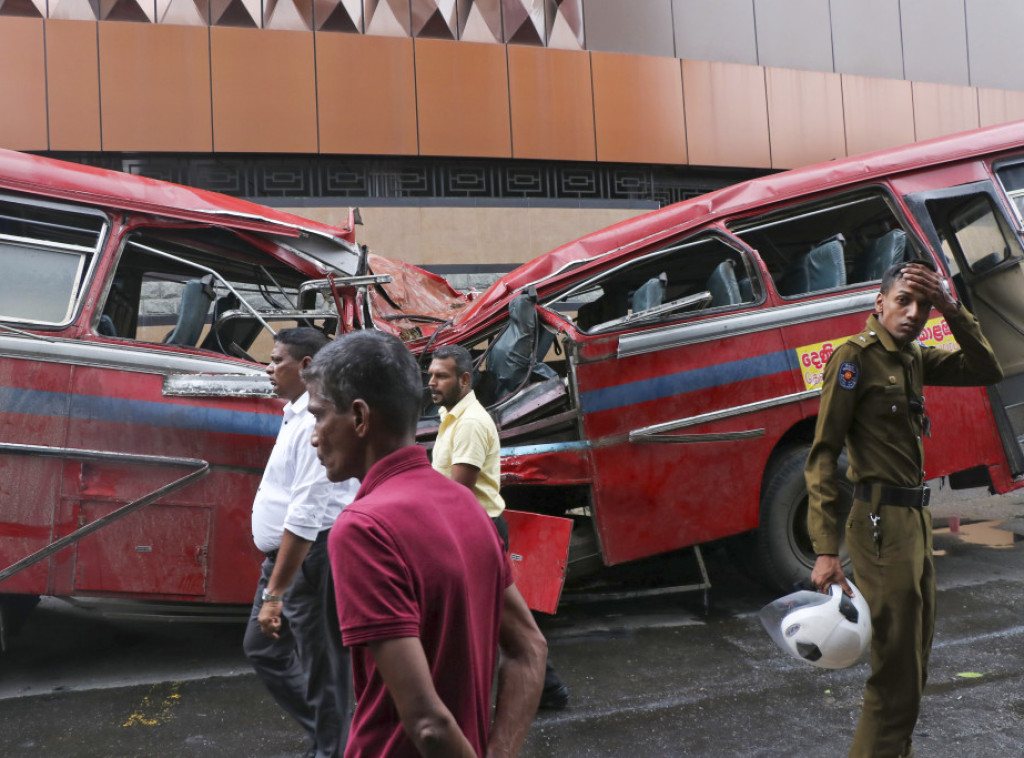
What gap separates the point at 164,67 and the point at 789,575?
920 cm

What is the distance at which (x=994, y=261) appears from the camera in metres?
5.41

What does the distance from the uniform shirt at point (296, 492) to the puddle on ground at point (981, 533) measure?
493 cm

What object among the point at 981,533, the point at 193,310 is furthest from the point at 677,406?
the point at 981,533

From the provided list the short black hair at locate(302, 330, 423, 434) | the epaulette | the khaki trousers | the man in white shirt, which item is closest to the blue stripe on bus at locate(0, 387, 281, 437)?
the man in white shirt

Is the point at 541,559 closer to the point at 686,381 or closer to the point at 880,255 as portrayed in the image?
the point at 686,381

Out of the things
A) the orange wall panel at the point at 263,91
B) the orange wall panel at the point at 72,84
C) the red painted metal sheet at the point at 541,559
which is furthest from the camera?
the orange wall panel at the point at 263,91

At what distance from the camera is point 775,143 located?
13258 millimetres

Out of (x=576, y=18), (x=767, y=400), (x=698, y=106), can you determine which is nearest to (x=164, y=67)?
(x=576, y=18)

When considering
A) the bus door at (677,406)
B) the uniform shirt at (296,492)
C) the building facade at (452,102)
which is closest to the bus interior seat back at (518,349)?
the bus door at (677,406)

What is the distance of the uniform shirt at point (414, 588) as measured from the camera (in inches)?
51.7

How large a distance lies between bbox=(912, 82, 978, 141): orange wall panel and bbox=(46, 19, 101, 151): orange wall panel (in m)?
11.8

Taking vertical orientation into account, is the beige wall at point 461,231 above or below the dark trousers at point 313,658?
above

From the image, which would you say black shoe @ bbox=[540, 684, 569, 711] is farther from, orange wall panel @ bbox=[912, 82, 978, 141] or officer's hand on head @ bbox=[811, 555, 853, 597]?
orange wall panel @ bbox=[912, 82, 978, 141]

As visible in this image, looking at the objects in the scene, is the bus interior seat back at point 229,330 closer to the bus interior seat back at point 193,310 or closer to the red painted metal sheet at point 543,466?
the bus interior seat back at point 193,310
